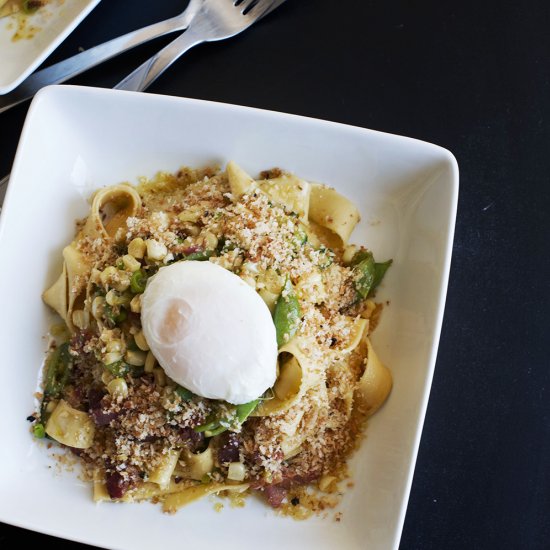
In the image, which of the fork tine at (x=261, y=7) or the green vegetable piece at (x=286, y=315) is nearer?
the green vegetable piece at (x=286, y=315)

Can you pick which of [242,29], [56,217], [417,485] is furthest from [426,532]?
[242,29]

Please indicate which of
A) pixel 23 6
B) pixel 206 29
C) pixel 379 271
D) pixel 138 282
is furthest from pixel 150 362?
pixel 23 6

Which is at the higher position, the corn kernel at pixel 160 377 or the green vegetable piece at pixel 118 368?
the green vegetable piece at pixel 118 368

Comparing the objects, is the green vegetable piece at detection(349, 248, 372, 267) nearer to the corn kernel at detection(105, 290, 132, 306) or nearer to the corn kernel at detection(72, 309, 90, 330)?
the corn kernel at detection(105, 290, 132, 306)

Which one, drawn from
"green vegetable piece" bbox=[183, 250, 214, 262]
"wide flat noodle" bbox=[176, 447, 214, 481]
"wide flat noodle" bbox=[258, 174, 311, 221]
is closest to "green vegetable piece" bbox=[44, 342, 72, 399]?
"wide flat noodle" bbox=[176, 447, 214, 481]

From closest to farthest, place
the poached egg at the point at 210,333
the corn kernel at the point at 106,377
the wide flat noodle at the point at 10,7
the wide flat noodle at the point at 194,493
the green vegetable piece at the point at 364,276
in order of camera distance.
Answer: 1. the poached egg at the point at 210,333
2. the corn kernel at the point at 106,377
3. the wide flat noodle at the point at 194,493
4. the green vegetable piece at the point at 364,276
5. the wide flat noodle at the point at 10,7

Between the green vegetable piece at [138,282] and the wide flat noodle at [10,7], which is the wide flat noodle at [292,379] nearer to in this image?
the green vegetable piece at [138,282]

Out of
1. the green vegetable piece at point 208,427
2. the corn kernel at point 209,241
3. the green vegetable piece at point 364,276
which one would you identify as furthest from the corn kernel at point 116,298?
the green vegetable piece at point 364,276
